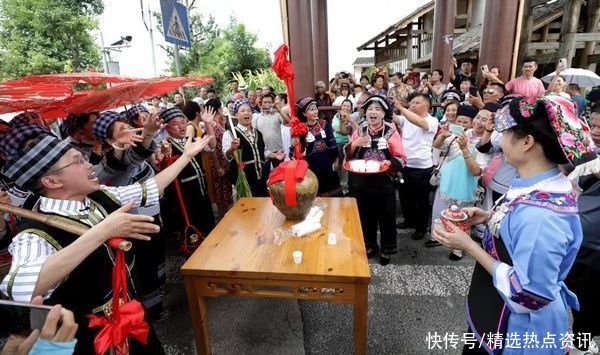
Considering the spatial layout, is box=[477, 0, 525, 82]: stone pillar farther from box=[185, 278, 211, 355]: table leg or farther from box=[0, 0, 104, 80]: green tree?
box=[0, 0, 104, 80]: green tree

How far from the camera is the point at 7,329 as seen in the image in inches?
43.8

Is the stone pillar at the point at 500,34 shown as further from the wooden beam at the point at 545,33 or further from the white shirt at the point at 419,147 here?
the wooden beam at the point at 545,33

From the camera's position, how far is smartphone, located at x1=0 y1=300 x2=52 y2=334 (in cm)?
109

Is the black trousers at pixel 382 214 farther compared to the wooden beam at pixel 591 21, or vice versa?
the wooden beam at pixel 591 21

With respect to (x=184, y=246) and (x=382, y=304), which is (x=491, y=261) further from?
(x=184, y=246)

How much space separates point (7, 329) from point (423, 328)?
2.81m

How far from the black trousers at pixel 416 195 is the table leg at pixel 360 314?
2.46 meters

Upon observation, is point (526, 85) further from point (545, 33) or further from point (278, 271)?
A: point (545, 33)

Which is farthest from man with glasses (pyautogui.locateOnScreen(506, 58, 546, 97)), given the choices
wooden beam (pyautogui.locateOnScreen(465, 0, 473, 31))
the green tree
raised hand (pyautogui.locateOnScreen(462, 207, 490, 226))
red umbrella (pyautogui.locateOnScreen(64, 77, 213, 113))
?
the green tree

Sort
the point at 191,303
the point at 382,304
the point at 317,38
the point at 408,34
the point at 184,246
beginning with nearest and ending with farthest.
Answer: the point at 191,303 → the point at 382,304 → the point at 184,246 → the point at 317,38 → the point at 408,34

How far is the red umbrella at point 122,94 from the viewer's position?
280 centimetres

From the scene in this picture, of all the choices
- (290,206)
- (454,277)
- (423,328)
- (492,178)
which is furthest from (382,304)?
(492,178)

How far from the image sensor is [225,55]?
22.1 metres

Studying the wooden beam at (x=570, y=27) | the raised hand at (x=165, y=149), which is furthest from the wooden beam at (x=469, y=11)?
the raised hand at (x=165, y=149)
